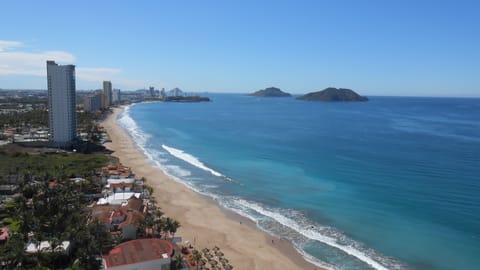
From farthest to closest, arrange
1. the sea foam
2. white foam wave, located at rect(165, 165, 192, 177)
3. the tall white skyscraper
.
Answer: the tall white skyscraper, white foam wave, located at rect(165, 165, 192, 177), the sea foam

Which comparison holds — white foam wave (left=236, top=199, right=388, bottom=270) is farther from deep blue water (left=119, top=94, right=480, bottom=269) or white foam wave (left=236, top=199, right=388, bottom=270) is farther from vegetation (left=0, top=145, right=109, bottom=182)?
vegetation (left=0, top=145, right=109, bottom=182)

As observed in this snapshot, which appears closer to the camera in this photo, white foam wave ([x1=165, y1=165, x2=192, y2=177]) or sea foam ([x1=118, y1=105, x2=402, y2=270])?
sea foam ([x1=118, y1=105, x2=402, y2=270])

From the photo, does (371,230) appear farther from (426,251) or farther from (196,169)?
(196,169)

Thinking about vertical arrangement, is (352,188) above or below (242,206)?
above

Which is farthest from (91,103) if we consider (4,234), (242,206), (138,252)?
(138,252)

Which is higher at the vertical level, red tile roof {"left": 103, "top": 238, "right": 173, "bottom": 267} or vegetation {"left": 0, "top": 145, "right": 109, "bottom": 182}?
vegetation {"left": 0, "top": 145, "right": 109, "bottom": 182}

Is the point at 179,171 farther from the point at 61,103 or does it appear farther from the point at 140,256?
the point at 61,103

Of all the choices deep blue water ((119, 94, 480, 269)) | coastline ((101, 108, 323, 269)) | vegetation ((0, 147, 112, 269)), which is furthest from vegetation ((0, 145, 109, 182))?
deep blue water ((119, 94, 480, 269))

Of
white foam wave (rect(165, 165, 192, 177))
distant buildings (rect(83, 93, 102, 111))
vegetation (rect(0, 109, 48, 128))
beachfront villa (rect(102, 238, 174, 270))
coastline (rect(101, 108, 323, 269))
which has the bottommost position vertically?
coastline (rect(101, 108, 323, 269))

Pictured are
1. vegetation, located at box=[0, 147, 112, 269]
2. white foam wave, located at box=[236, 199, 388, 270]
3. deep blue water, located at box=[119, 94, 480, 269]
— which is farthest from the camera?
deep blue water, located at box=[119, 94, 480, 269]
